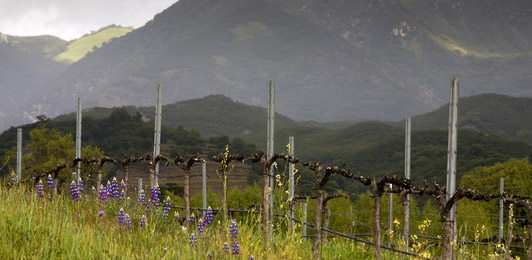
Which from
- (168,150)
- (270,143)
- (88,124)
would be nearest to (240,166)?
(168,150)

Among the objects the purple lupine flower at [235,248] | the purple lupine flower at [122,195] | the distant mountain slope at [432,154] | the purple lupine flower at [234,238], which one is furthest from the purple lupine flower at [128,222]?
the distant mountain slope at [432,154]

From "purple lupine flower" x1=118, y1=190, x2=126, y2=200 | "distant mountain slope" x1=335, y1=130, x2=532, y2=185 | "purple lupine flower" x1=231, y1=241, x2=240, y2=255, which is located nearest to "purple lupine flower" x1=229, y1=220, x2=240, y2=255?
"purple lupine flower" x1=231, y1=241, x2=240, y2=255

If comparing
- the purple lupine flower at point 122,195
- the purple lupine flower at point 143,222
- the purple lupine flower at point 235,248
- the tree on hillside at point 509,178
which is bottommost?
the tree on hillside at point 509,178

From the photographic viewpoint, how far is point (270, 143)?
31.6 feet

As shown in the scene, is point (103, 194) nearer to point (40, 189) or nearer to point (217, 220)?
point (40, 189)

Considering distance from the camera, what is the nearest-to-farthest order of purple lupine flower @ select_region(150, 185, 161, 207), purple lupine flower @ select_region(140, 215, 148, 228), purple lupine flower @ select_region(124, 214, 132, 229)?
purple lupine flower @ select_region(124, 214, 132, 229) < purple lupine flower @ select_region(140, 215, 148, 228) < purple lupine flower @ select_region(150, 185, 161, 207)

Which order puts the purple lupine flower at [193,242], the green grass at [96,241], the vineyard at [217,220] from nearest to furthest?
the green grass at [96,241] → the vineyard at [217,220] → the purple lupine flower at [193,242]

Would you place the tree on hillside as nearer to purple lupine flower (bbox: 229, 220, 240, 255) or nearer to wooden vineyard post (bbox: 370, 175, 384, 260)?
wooden vineyard post (bbox: 370, 175, 384, 260)

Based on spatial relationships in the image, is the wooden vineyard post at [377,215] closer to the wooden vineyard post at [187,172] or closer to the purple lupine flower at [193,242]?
the purple lupine flower at [193,242]

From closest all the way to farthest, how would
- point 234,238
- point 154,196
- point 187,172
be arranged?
point 234,238, point 154,196, point 187,172

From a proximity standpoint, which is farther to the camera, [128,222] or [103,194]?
[103,194]

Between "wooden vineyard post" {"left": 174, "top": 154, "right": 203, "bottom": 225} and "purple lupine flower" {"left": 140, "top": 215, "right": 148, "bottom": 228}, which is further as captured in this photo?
"wooden vineyard post" {"left": 174, "top": 154, "right": 203, "bottom": 225}

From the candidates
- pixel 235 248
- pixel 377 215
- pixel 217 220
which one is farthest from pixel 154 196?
pixel 377 215

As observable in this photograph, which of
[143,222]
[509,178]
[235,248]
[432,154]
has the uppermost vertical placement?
[143,222]
